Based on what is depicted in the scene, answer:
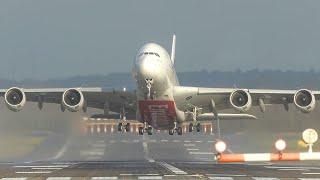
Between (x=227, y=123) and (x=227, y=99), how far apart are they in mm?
27576

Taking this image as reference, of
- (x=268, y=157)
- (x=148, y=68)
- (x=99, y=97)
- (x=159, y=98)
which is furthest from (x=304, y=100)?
(x=268, y=157)

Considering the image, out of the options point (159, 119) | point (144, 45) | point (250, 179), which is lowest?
point (250, 179)

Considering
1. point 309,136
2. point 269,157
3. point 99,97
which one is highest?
point 99,97

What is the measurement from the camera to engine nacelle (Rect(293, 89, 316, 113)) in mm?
44875

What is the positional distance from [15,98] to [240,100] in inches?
612

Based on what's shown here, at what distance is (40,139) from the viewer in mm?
75500

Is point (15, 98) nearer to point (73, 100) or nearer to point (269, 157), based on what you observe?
point (73, 100)

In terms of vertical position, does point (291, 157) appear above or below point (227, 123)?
below

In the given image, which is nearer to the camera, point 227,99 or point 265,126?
point 227,99

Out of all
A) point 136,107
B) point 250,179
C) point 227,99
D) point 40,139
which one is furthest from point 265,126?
point 250,179

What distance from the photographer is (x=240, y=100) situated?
148 ft

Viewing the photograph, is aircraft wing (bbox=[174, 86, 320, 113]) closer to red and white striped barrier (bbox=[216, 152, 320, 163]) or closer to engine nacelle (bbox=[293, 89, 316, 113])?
engine nacelle (bbox=[293, 89, 316, 113])

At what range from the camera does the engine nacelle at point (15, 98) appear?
147 feet

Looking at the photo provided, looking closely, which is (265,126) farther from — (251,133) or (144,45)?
(144,45)
